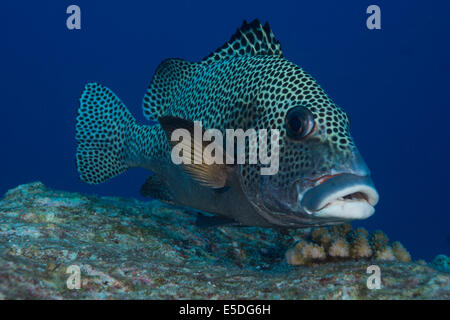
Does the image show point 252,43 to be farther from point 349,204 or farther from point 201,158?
point 349,204

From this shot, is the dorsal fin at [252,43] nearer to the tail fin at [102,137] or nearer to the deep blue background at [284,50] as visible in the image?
the tail fin at [102,137]

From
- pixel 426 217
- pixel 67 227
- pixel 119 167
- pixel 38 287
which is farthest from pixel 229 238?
pixel 426 217

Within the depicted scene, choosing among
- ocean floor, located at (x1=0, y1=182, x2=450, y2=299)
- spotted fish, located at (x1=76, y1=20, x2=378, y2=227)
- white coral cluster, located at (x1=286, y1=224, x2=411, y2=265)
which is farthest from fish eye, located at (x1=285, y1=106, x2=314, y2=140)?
white coral cluster, located at (x1=286, y1=224, x2=411, y2=265)

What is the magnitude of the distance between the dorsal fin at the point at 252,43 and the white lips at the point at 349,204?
2.09 meters

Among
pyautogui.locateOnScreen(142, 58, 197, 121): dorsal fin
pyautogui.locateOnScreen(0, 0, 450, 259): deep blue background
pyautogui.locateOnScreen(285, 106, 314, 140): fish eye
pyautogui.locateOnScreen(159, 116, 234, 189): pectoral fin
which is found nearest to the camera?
pyautogui.locateOnScreen(285, 106, 314, 140): fish eye

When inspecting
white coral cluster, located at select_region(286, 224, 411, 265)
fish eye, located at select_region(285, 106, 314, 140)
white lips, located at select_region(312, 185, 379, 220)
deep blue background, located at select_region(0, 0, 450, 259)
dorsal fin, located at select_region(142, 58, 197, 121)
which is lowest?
white coral cluster, located at select_region(286, 224, 411, 265)

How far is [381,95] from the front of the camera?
92.6 m

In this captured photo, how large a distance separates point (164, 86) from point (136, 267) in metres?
2.89

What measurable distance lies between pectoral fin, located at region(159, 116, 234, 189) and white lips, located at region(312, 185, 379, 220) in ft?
3.68

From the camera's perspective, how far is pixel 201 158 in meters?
3.27

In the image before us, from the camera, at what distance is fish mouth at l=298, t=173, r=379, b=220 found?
251cm

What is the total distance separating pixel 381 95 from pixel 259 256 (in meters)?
99.1

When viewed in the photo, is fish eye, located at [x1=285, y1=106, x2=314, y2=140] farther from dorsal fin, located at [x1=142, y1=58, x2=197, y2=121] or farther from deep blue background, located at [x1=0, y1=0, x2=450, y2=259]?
deep blue background, located at [x1=0, y1=0, x2=450, y2=259]

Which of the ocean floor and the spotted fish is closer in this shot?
the ocean floor
